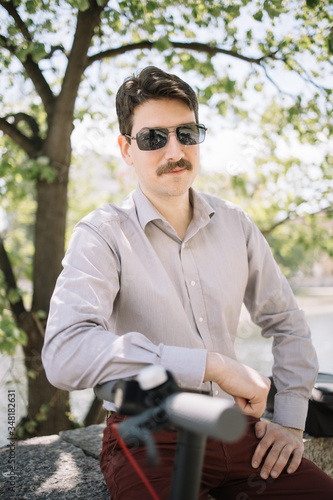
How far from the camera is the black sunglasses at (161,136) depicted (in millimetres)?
2170

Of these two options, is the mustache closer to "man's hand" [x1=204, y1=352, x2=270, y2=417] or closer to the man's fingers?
"man's hand" [x1=204, y1=352, x2=270, y2=417]

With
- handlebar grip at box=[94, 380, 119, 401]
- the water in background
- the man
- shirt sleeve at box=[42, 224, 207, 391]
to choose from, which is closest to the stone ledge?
the man

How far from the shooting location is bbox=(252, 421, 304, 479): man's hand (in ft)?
5.91

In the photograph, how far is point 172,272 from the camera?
2.13m

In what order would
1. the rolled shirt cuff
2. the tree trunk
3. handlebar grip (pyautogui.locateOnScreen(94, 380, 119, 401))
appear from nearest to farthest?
handlebar grip (pyautogui.locateOnScreen(94, 380, 119, 401)), the rolled shirt cuff, the tree trunk

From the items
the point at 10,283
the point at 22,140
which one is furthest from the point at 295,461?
the point at 22,140

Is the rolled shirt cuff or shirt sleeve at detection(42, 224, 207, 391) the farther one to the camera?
the rolled shirt cuff

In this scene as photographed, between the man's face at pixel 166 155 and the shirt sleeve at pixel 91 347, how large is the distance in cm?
60

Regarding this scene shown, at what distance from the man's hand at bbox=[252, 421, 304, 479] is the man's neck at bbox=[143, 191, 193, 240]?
939 millimetres

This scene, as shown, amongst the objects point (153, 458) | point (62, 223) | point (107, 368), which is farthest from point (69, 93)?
point (153, 458)

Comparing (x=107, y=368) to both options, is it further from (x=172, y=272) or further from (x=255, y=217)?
(x=255, y=217)

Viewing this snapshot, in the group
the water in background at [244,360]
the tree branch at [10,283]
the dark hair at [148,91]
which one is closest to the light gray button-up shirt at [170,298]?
the dark hair at [148,91]

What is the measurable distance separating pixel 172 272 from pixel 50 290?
2.76 metres

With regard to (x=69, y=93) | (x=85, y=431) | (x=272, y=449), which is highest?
→ (x=69, y=93)
